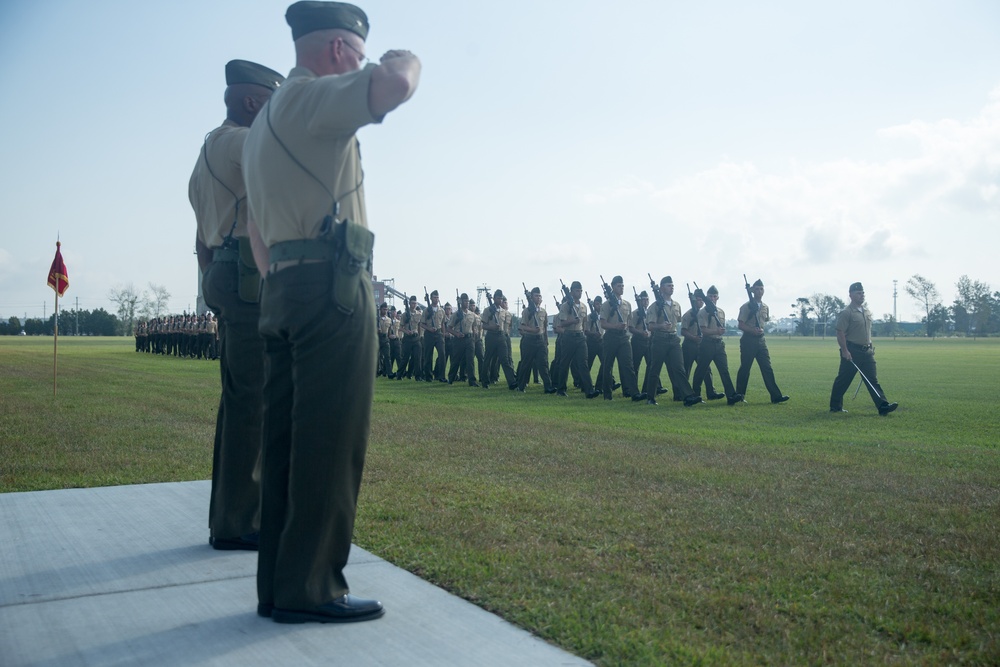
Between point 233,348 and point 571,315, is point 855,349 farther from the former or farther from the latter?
point 233,348

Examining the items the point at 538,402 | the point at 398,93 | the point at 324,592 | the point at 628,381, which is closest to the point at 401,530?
the point at 324,592

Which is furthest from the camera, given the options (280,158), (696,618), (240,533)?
(240,533)

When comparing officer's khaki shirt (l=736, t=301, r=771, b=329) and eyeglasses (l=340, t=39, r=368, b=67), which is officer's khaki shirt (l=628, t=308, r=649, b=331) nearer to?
officer's khaki shirt (l=736, t=301, r=771, b=329)

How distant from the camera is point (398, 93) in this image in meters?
2.92

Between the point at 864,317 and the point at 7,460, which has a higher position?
the point at 864,317

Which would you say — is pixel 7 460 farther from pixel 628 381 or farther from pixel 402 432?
pixel 628 381

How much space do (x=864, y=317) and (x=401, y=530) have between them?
1165 cm

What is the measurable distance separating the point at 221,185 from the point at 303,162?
1299 millimetres

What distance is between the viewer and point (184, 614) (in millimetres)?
3369

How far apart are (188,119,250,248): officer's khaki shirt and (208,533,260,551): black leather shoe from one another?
1367 mm

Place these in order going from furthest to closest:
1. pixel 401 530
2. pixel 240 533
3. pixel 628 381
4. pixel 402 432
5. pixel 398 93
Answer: pixel 628 381 < pixel 402 432 < pixel 401 530 < pixel 240 533 < pixel 398 93

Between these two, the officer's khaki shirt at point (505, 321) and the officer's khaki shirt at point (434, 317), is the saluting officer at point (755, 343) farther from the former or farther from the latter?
the officer's khaki shirt at point (434, 317)

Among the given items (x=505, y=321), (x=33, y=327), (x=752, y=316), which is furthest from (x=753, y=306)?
(x=33, y=327)

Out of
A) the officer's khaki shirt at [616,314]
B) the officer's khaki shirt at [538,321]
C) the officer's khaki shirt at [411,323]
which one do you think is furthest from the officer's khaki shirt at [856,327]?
the officer's khaki shirt at [411,323]
